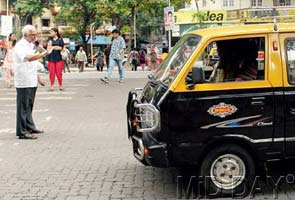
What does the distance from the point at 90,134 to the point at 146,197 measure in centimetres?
427

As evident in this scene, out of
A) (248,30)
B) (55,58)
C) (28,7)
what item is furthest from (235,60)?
(28,7)

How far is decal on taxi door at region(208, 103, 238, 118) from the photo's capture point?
20.0ft

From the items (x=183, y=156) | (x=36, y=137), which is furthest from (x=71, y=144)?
(x=183, y=156)

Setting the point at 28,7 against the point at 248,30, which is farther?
the point at 28,7

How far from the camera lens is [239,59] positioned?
21.3 feet

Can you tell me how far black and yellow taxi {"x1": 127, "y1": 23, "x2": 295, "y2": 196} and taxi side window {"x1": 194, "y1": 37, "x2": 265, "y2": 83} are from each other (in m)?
0.01

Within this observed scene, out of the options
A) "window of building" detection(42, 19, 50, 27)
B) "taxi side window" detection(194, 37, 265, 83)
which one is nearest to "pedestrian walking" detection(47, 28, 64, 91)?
"taxi side window" detection(194, 37, 265, 83)

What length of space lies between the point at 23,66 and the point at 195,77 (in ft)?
14.7

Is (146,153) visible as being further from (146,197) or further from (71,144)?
(71,144)

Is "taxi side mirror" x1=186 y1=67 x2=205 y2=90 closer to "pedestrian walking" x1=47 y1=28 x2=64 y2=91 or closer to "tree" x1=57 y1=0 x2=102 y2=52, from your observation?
"pedestrian walking" x1=47 y1=28 x2=64 y2=91

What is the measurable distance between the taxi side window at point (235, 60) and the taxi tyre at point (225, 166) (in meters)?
0.76

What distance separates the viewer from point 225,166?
20.3 ft

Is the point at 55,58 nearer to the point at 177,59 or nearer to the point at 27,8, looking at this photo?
the point at 177,59

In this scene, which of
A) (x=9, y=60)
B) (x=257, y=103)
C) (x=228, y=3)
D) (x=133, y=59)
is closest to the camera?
(x=257, y=103)
